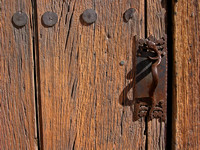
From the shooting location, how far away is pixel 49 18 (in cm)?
67

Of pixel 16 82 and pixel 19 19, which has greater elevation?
pixel 19 19

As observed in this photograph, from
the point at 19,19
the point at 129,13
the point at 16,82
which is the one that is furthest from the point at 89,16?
the point at 16,82

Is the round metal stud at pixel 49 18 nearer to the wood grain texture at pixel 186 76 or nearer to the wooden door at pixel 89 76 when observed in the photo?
the wooden door at pixel 89 76

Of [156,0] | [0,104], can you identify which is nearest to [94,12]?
[156,0]

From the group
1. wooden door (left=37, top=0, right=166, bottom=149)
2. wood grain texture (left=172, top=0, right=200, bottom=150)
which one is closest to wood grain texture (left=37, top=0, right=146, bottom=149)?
wooden door (left=37, top=0, right=166, bottom=149)

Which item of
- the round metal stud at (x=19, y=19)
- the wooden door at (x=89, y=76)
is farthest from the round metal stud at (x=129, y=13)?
the round metal stud at (x=19, y=19)

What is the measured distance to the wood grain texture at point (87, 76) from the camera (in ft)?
2.17

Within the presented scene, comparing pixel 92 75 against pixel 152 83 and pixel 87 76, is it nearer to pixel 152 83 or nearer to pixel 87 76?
pixel 87 76

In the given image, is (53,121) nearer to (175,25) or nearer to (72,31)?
(72,31)

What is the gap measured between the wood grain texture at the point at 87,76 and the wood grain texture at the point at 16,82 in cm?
5

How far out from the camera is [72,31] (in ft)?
2.19

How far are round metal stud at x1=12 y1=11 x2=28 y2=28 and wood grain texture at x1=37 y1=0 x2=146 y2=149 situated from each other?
5 cm

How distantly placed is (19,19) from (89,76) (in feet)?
1.05

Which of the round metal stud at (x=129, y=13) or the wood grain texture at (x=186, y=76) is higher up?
the round metal stud at (x=129, y=13)
